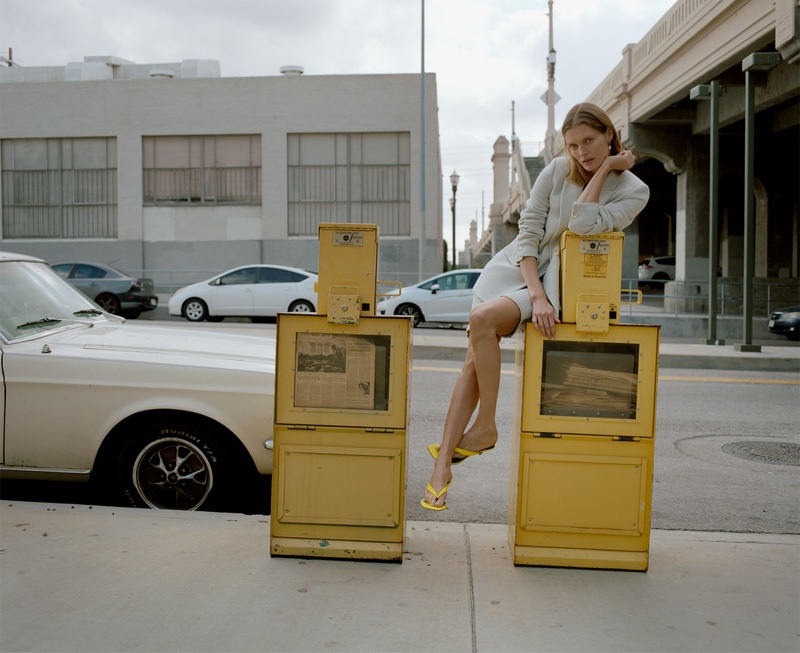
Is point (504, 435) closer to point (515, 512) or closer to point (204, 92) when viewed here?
point (515, 512)

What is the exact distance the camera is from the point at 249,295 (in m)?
20.1

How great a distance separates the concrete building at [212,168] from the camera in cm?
3041

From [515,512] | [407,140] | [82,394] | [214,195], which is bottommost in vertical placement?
[515,512]

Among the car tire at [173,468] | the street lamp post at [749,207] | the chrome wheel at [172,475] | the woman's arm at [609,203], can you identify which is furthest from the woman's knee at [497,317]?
the street lamp post at [749,207]

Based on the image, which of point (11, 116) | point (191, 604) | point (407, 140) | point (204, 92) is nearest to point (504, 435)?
point (191, 604)

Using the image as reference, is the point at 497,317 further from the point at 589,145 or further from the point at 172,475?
the point at 172,475

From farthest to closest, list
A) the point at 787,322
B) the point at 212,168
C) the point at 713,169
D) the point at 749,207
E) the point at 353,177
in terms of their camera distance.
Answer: the point at 212,168 < the point at 353,177 < the point at 787,322 < the point at 713,169 < the point at 749,207

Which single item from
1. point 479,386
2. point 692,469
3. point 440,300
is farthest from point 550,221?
point 440,300

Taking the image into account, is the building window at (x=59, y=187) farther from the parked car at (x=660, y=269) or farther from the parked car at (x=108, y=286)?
the parked car at (x=660, y=269)

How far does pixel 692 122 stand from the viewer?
22.2m

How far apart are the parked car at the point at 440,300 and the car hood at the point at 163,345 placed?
13.3 meters

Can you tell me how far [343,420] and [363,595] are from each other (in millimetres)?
768

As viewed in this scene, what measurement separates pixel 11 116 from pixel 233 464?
31987mm

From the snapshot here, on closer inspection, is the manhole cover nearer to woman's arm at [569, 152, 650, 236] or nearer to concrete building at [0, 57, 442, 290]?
woman's arm at [569, 152, 650, 236]
